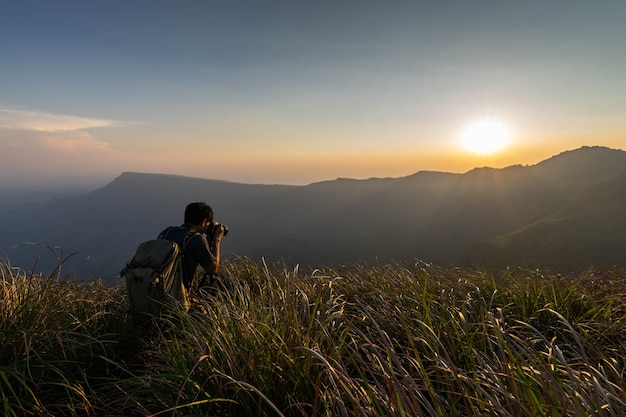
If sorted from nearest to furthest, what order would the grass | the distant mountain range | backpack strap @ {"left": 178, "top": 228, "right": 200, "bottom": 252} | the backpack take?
the grass
the backpack
backpack strap @ {"left": 178, "top": 228, "right": 200, "bottom": 252}
the distant mountain range

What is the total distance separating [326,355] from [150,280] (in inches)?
87.3

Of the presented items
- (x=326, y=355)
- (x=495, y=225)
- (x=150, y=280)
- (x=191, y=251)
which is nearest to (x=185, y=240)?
(x=191, y=251)

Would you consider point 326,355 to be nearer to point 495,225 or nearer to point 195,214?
point 195,214

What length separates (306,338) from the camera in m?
2.50

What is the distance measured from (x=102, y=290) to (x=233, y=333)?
4058 millimetres

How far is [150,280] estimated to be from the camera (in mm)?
3699

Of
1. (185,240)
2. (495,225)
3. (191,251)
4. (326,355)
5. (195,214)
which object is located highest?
(195,214)

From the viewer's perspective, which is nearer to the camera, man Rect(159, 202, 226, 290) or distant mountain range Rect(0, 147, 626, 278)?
man Rect(159, 202, 226, 290)

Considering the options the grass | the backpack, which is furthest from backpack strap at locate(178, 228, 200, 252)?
the grass

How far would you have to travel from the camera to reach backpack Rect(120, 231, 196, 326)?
3.71 m

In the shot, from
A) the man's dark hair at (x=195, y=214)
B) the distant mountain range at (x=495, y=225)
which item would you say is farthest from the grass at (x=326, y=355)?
the distant mountain range at (x=495, y=225)

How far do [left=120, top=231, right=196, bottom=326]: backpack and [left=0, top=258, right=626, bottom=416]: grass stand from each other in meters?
0.26

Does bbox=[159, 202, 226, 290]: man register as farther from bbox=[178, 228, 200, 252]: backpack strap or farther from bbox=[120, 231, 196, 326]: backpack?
bbox=[120, 231, 196, 326]: backpack

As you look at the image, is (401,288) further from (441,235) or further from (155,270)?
(441,235)
